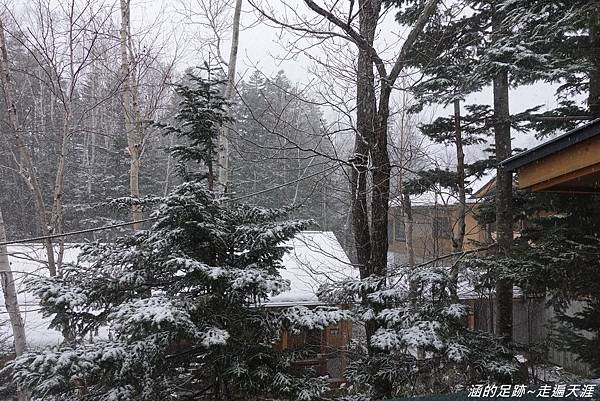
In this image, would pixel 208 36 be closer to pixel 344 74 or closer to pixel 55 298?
pixel 344 74

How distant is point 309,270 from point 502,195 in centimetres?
347

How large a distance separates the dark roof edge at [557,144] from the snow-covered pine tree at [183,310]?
2374 millimetres

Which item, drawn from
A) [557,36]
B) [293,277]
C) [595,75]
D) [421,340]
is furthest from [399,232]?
[421,340]

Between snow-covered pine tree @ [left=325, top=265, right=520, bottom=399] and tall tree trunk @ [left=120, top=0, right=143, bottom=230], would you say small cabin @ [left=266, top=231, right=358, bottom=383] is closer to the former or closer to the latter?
tall tree trunk @ [left=120, top=0, right=143, bottom=230]

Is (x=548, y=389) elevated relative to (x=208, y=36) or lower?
lower

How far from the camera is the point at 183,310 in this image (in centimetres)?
327

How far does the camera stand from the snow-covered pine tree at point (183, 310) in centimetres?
337

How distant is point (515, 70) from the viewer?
5391 mm

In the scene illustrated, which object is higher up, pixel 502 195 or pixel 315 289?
pixel 502 195

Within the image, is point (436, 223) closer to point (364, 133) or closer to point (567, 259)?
point (364, 133)

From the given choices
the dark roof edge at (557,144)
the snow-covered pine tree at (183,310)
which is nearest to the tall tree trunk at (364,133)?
the snow-covered pine tree at (183,310)

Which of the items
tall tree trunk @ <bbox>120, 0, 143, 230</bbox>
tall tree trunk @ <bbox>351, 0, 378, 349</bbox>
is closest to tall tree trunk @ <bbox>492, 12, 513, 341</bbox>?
tall tree trunk @ <bbox>351, 0, 378, 349</bbox>

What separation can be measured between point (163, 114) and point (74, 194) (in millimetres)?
5441

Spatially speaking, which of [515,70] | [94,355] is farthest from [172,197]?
[515,70]
